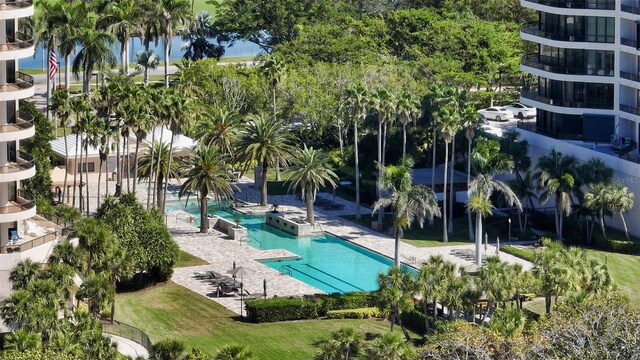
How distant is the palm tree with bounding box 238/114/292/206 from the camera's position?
103 meters

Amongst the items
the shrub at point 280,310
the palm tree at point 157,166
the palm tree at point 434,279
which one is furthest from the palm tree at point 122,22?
the palm tree at point 434,279

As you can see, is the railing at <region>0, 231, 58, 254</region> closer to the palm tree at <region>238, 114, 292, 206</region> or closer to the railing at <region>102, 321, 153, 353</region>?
the railing at <region>102, 321, 153, 353</region>

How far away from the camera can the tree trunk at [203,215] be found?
322 feet

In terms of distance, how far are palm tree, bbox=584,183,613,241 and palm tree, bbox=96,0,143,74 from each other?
3911 cm

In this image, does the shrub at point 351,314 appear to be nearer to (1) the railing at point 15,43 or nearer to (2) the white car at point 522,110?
(1) the railing at point 15,43

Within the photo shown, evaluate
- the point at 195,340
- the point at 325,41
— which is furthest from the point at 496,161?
the point at 325,41

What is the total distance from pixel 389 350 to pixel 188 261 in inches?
1149

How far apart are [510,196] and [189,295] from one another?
68.0 feet

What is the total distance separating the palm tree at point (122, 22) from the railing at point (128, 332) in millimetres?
42855

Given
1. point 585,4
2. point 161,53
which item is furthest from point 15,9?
point 161,53

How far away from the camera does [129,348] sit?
7369 cm

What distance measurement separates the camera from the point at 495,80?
449 feet

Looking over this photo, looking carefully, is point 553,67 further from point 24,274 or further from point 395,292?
point 24,274

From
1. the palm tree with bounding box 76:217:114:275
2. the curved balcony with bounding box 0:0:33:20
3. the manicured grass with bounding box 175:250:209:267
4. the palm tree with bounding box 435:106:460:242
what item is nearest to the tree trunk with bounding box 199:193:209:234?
the manicured grass with bounding box 175:250:209:267
